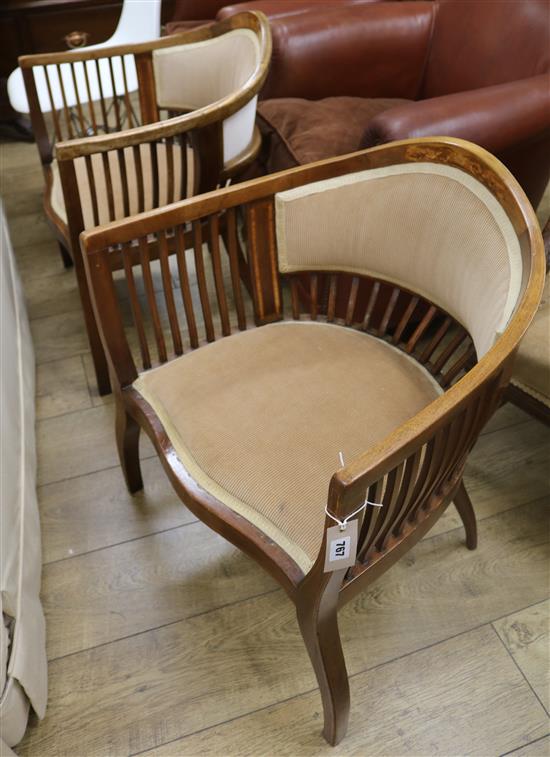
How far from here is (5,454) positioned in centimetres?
121

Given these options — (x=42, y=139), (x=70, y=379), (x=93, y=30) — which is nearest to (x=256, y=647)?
(x=70, y=379)

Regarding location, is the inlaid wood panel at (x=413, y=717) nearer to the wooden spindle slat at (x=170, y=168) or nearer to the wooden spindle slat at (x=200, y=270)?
the wooden spindle slat at (x=200, y=270)

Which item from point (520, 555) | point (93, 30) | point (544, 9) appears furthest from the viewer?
point (93, 30)

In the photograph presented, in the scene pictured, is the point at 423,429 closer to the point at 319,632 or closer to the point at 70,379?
the point at 319,632

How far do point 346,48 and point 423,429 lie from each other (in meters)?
1.58

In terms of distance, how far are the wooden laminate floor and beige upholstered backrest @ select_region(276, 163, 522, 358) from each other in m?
0.57

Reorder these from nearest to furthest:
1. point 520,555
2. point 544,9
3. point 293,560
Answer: point 293,560 → point 520,555 → point 544,9

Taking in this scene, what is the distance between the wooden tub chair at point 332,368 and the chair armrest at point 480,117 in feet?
1.06

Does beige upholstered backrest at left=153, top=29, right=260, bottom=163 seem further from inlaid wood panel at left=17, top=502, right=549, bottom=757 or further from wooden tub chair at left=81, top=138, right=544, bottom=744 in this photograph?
inlaid wood panel at left=17, top=502, right=549, bottom=757

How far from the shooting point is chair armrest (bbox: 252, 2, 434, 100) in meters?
1.87

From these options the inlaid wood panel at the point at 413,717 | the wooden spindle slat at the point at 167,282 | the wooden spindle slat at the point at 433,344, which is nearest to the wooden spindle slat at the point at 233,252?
the wooden spindle slat at the point at 167,282

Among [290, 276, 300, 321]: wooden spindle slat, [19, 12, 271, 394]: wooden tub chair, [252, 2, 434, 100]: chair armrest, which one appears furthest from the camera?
[252, 2, 434, 100]: chair armrest

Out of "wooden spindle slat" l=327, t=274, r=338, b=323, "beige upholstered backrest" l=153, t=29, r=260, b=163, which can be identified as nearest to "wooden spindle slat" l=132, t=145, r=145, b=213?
"beige upholstered backrest" l=153, t=29, r=260, b=163

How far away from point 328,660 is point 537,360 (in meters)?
0.64
